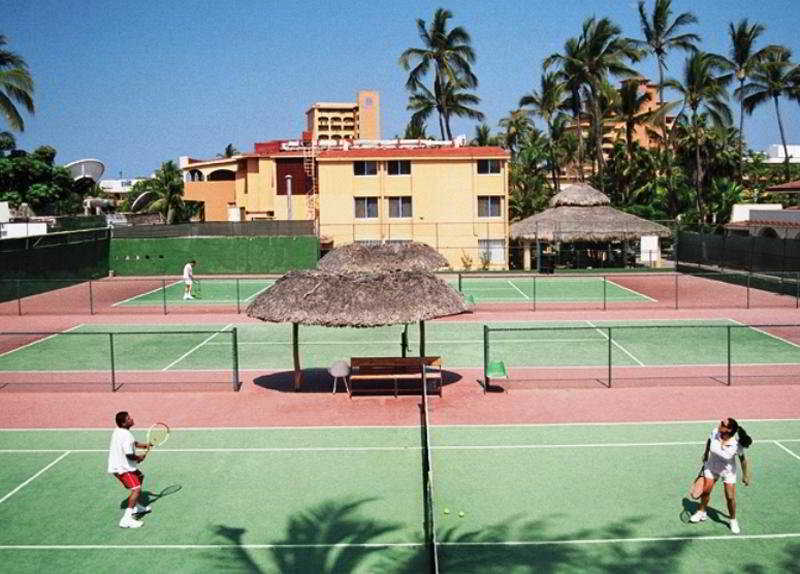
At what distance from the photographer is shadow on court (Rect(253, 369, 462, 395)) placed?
70.4ft

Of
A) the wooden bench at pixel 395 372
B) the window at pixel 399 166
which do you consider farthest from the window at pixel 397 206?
the wooden bench at pixel 395 372

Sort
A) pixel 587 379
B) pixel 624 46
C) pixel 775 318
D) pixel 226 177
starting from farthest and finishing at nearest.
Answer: pixel 226 177, pixel 624 46, pixel 775 318, pixel 587 379

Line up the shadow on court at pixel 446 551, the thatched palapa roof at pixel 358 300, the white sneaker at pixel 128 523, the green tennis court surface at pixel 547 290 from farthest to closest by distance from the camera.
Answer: the green tennis court surface at pixel 547 290 < the thatched palapa roof at pixel 358 300 < the white sneaker at pixel 128 523 < the shadow on court at pixel 446 551

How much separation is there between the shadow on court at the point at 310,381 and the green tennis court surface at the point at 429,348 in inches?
40.2

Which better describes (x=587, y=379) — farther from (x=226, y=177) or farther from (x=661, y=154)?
(x=226, y=177)

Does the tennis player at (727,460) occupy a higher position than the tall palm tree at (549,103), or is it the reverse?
the tall palm tree at (549,103)

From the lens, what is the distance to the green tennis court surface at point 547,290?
39062 mm

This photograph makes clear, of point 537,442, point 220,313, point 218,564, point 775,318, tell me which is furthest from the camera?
point 220,313

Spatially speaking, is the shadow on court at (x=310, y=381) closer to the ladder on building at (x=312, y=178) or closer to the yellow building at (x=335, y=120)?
the ladder on building at (x=312, y=178)

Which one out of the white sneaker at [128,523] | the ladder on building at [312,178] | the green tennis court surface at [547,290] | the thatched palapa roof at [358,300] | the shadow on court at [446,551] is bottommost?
the shadow on court at [446,551]

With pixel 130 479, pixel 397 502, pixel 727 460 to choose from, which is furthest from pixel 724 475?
pixel 130 479

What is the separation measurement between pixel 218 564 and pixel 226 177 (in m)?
78.6

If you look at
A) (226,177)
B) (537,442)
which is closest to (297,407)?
(537,442)

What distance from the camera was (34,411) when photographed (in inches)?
776
